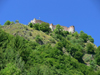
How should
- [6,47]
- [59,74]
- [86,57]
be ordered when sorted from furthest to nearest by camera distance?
1. [86,57]
2. [59,74]
3. [6,47]

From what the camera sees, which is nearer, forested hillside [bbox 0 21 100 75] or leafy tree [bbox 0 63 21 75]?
leafy tree [bbox 0 63 21 75]

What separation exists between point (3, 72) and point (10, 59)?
10.2 feet

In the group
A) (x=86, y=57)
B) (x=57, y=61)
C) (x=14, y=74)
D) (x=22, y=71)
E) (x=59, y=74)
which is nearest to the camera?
(x=14, y=74)

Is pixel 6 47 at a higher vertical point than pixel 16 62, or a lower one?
higher

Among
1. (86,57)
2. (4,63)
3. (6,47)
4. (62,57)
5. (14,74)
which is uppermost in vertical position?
(86,57)

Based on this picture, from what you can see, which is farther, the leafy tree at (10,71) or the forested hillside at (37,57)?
the forested hillside at (37,57)

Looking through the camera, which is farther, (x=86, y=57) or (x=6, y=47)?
(x=86, y=57)

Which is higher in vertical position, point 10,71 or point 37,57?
point 37,57

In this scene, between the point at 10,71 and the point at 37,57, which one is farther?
the point at 37,57

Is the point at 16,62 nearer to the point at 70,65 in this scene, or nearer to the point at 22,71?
the point at 22,71

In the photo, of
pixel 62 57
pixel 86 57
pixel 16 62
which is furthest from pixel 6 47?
pixel 86 57

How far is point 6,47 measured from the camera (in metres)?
23.6

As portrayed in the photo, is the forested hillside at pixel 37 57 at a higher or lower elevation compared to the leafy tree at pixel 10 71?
higher

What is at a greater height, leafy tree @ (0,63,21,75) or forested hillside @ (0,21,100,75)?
forested hillside @ (0,21,100,75)
